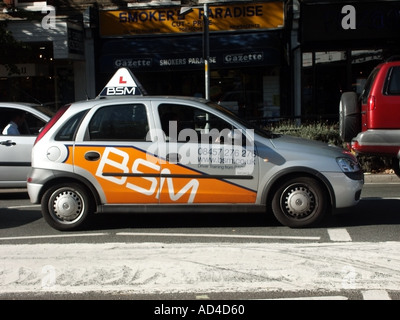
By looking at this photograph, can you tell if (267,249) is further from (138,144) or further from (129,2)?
(129,2)

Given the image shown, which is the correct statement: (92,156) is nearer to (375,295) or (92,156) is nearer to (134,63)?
(375,295)

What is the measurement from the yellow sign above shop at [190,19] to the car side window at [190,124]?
10297 millimetres

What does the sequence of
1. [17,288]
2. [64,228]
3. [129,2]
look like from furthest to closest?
[129,2] → [64,228] → [17,288]

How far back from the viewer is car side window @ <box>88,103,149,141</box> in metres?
6.57

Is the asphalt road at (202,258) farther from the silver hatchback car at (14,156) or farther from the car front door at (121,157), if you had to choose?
the silver hatchback car at (14,156)

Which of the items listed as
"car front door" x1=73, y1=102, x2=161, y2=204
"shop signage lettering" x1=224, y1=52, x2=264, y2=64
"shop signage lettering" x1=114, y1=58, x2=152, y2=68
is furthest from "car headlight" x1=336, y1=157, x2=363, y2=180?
"shop signage lettering" x1=114, y1=58, x2=152, y2=68

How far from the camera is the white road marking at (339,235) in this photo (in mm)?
6070

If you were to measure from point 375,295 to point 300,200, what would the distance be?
222 cm

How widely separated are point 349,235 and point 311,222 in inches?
18.9

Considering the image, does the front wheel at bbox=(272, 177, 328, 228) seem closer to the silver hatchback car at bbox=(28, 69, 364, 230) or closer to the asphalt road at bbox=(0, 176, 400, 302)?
the silver hatchback car at bbox=(28, 69, 364, 230)

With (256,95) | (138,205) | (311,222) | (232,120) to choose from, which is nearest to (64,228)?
(138,205)

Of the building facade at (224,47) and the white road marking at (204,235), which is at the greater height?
the building facade at (224,47)

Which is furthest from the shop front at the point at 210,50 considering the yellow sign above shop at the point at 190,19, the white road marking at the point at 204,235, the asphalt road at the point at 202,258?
the white road marking at the point at 204,235

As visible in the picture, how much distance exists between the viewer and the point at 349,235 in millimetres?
6242
